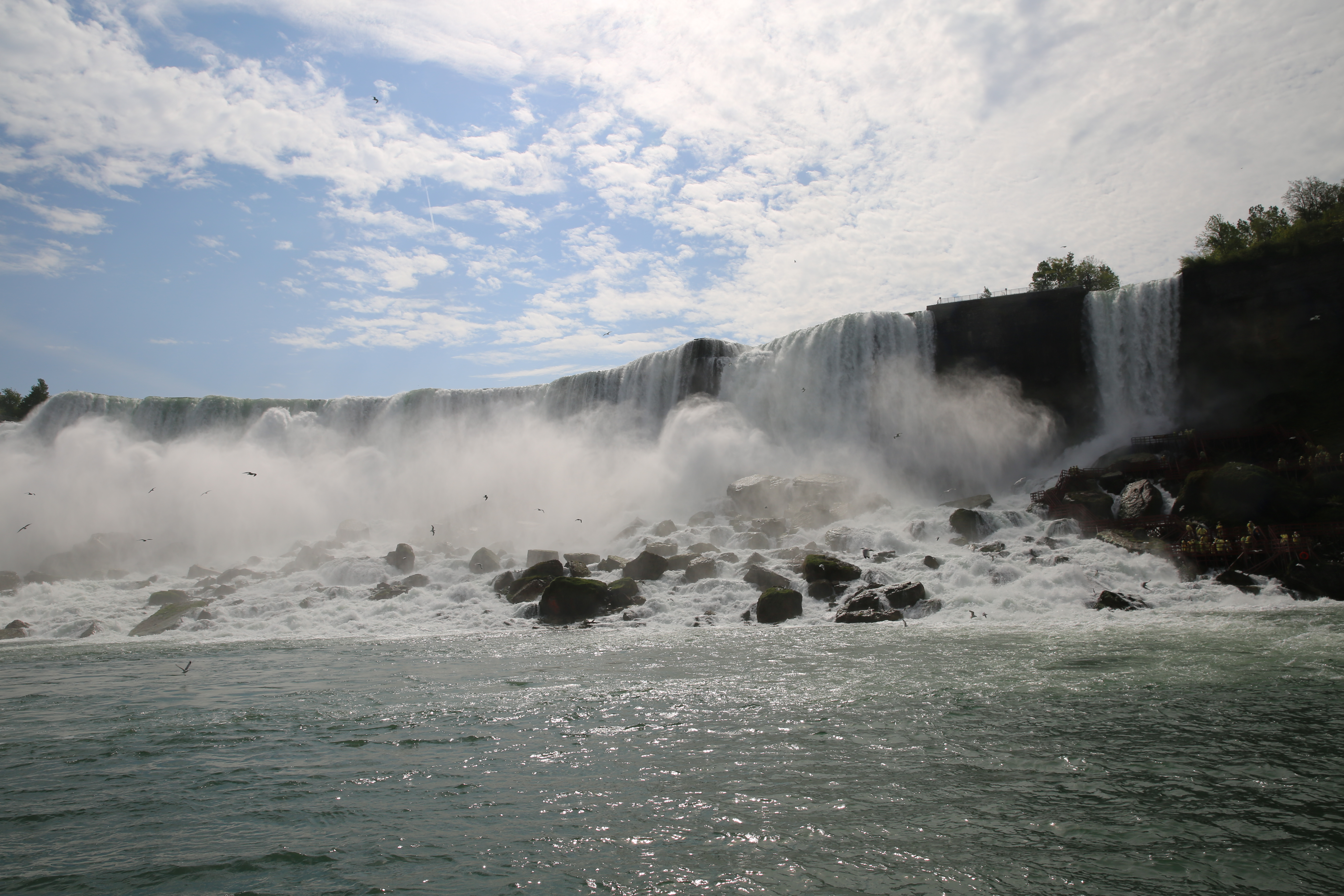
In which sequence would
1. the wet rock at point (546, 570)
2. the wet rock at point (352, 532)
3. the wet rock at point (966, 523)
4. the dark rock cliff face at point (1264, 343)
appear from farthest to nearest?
1. the wet rock at point (352, 532)
2. the dark rock cliff face at point (1264, 343)
3. the wet rock at point (966, 523)
4. the wet rock at point (546, 570)

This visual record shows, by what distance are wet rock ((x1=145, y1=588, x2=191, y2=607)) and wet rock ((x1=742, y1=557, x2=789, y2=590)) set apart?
1589 centimetres

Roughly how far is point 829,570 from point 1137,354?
18184 mm

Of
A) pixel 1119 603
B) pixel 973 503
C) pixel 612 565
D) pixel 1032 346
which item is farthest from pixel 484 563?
pixel 1032 346

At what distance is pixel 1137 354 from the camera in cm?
2841

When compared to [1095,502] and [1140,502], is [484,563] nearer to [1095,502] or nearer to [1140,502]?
[1095,502]

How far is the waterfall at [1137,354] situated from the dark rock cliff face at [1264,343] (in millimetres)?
419

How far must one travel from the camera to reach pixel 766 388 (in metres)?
34.2

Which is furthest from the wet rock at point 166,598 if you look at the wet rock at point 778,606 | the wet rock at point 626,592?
the wet rock at point 778,606

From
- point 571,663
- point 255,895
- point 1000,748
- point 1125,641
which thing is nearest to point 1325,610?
point 1125,641

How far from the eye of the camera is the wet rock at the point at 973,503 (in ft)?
80.2

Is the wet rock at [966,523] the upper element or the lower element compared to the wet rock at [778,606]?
upper

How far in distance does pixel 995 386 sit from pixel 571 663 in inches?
960

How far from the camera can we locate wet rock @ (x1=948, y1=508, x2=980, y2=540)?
2180 cm

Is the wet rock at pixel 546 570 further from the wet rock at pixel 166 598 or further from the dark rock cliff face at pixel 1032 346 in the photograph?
the dark rock cliff face at pixel 1032 346
